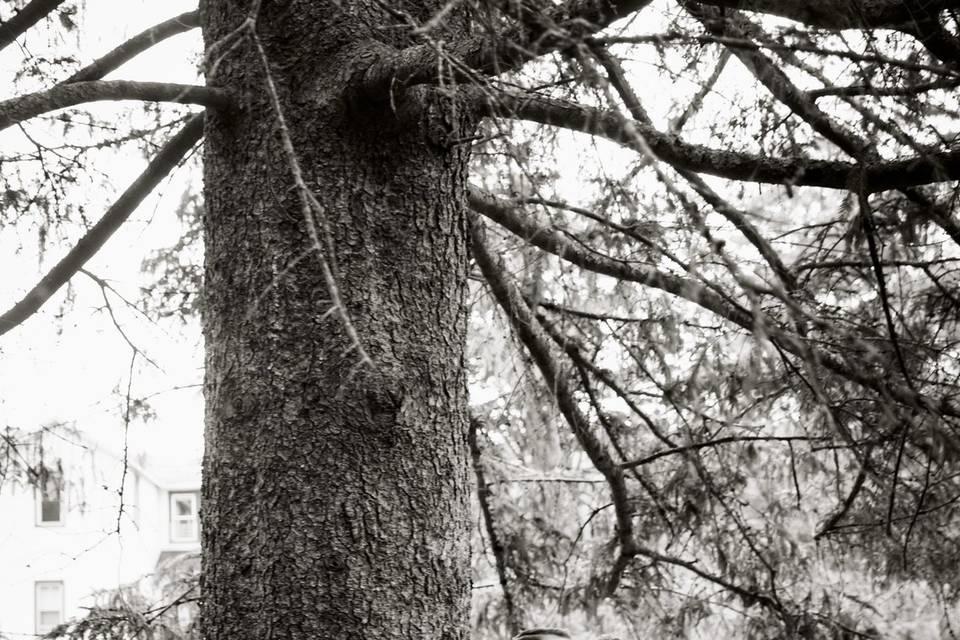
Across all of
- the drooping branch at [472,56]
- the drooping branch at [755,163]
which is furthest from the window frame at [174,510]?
the drooping branch at [755,163]

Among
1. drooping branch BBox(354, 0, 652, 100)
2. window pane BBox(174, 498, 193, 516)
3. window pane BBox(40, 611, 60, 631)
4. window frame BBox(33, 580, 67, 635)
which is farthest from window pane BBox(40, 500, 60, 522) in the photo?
drooping branch BBox(354, 0, 652, 100)

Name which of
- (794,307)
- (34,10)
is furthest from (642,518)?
(794,307)

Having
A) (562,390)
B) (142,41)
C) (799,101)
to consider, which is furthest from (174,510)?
(799,101)

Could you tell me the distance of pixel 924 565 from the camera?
4395 millimetres

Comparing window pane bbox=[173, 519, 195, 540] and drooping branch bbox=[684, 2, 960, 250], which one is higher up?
drooping branch bbox=[684, 2, 960, 250]

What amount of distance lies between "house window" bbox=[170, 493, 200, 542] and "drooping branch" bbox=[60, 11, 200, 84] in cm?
1710

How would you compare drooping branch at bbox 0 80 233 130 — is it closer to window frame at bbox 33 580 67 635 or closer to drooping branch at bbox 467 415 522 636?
drooping branch at bbox 467 415 522 636

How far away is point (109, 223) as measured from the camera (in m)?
3.09

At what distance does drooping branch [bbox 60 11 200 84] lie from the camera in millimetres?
3078

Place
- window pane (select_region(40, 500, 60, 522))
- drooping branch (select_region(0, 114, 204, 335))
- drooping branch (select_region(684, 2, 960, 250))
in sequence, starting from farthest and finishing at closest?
window pane (select_region(40, 500, 60, 522)) → drooping branch (select_region(0, 114, 204, 335)) → drooping branch (select_region(684, 2, 960, 250))

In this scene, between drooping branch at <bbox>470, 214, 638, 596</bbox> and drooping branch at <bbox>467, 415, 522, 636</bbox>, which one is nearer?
drooping branch at <bbox>470, 214, 638, 596</bbox>

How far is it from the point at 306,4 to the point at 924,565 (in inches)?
142

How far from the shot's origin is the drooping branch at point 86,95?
215 centimetres

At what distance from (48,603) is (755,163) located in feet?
60.3
